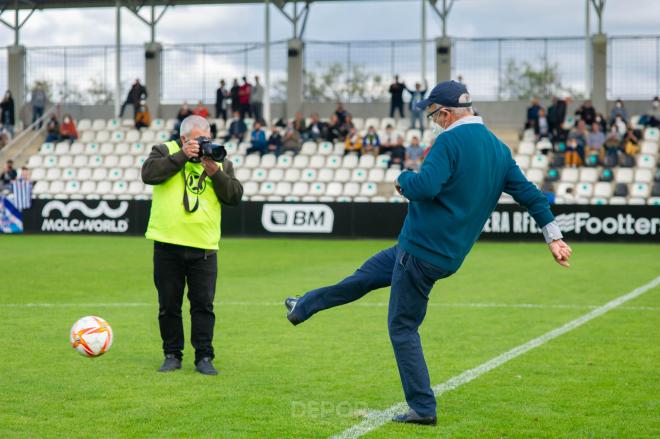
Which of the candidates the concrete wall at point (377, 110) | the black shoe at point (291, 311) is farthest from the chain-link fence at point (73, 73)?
the black shoe at point (291, 311)

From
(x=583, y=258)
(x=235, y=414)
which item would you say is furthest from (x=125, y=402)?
(x=583, y=258)

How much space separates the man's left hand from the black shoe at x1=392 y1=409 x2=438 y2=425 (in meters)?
2.58

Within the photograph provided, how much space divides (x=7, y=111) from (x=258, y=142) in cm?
1148

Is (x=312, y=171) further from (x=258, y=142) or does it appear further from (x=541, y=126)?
(x=541, y=126)

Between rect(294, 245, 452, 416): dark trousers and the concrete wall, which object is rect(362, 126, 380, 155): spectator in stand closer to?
the concrete wall

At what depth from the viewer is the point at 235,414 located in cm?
673

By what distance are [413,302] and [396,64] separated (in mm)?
32014

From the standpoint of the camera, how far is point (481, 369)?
8484mm

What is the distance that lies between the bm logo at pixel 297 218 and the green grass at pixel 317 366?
11.5 meters

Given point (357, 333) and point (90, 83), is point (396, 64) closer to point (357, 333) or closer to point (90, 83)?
point (90, 83)

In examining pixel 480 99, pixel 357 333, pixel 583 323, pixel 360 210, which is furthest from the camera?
pixel 480 99

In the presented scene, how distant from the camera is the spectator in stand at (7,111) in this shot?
127 ft

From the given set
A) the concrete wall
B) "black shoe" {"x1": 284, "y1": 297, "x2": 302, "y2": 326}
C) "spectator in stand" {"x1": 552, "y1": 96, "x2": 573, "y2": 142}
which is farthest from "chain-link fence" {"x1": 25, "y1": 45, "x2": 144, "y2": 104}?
"black shoe" {"x1": 284, "y1": 297, "x2": 302, "y2": 326}

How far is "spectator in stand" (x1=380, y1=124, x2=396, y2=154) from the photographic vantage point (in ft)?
105
